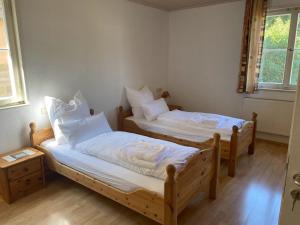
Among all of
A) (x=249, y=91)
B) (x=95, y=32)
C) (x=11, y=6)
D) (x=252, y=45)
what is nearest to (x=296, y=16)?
(x=252, y=45)

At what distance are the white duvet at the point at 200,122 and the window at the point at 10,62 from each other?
1996 mm

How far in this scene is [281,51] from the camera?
3.68 m

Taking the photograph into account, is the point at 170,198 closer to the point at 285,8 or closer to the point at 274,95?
the point at 274,95

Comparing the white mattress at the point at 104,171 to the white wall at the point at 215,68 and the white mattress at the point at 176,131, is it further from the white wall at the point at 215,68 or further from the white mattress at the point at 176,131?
the white wall at the point at 215,68

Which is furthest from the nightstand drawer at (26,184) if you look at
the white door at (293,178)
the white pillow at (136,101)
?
the white door at (293,178)

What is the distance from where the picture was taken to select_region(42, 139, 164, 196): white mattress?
1893 mm

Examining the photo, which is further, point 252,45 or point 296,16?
point 252,45

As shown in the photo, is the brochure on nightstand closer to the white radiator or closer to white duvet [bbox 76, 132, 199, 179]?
white duvet [bbox 76, 132, 199, 179]

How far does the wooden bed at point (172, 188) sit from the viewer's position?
1.66 meters

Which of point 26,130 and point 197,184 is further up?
point 26,130

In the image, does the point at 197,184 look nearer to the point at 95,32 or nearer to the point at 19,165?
the point at 19,165

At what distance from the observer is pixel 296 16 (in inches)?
136

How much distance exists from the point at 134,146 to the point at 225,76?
260 cm

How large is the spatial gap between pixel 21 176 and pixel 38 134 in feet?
1.78
